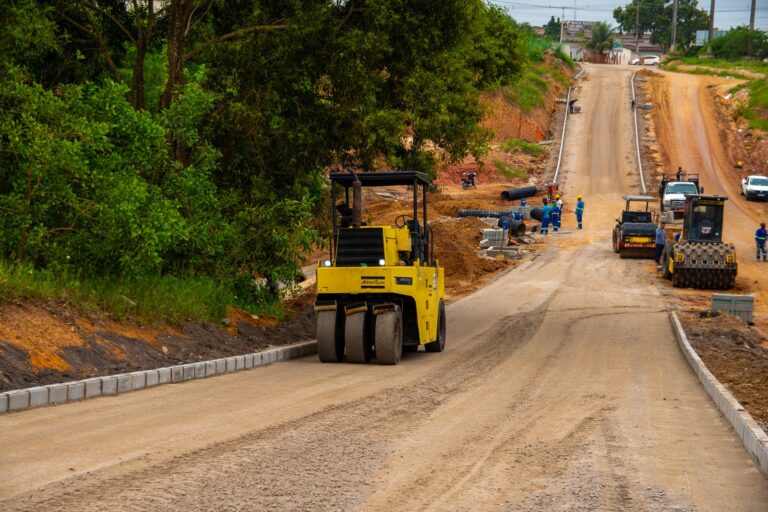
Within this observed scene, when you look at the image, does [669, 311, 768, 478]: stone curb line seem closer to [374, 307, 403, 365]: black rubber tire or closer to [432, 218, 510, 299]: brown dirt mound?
[374, 307, 403, 365]: black rubber tire

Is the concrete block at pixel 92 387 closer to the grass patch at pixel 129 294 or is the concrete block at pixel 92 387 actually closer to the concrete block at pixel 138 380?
the concrete block at pixel 138 380

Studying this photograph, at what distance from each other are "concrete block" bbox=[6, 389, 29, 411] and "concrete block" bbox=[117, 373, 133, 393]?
167 centimetres

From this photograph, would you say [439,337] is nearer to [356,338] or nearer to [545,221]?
[356,338]

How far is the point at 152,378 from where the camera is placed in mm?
13617

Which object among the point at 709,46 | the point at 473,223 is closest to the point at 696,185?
the point at 473,223

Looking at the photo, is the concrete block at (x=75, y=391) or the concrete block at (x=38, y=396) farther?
the concrete block at (x=75, y=391)

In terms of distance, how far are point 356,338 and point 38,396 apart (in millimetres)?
6803

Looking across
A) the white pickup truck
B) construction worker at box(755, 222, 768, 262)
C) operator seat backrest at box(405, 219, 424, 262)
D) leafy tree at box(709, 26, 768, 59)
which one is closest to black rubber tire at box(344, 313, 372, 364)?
operator seat backrest at box(405, 219, 424, 262)

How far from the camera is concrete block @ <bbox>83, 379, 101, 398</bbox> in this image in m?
12.3

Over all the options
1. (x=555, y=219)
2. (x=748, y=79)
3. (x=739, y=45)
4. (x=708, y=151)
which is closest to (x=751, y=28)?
(x=739, y=45)

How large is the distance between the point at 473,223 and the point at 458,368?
31258 millimetres

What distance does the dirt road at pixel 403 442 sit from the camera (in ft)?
25.1

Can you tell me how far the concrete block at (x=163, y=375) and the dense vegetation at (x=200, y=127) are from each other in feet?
7.30

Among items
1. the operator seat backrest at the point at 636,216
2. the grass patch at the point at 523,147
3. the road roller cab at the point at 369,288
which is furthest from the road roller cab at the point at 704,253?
the grass patch at the point at 523,147
